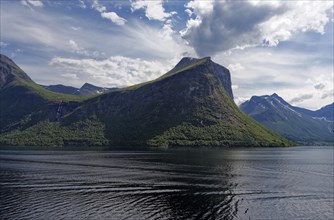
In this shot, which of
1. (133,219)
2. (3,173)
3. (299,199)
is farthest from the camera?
(3,173)

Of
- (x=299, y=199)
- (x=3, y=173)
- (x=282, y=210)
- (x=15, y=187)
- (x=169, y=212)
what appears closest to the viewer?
(x=169, y=212)

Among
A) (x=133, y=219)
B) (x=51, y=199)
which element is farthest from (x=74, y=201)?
(x=133, y=219)

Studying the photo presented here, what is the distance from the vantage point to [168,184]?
116m

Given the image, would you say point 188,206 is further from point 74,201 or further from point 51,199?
point 51,199

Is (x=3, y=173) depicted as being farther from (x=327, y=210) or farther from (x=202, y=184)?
(x=327, y=210)

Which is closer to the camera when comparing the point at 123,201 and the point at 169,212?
the point at 169,212

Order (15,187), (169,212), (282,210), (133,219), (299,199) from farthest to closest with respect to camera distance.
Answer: (15,187)
(299,199)
(282,210)
(169,212)
(133,219)

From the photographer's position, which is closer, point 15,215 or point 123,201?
point 15,215

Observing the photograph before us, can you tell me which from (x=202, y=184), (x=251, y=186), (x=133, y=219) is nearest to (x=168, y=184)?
(x=202, y=184)

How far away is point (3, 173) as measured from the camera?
139 metres

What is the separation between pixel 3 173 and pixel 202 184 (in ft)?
262

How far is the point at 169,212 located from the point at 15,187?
5412 cm

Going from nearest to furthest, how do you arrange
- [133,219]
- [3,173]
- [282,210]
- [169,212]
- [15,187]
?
1. [133,219]
2. [169,212]
3. [282,210]
4. [15,187]
5. [3,173]

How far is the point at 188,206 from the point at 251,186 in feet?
133
